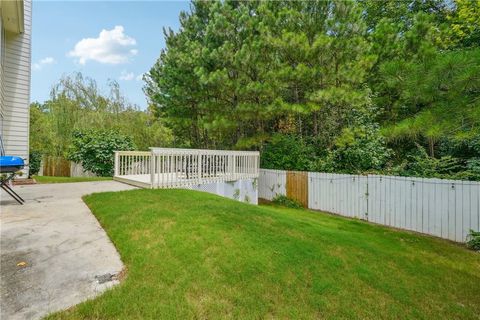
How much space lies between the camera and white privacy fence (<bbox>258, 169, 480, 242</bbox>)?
19.6 ft

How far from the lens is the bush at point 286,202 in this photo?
9.54 meters

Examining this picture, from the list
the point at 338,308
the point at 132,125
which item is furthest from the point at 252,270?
the point at 132,125

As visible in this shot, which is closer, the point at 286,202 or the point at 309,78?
the point at 286,202

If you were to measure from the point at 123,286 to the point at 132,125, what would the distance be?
14.2 m

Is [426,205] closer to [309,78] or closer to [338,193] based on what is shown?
[338,193]

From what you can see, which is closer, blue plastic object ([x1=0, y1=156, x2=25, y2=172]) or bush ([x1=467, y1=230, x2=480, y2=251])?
blue plastic object ([x1=0, y1=156, x2=25, y2=172])

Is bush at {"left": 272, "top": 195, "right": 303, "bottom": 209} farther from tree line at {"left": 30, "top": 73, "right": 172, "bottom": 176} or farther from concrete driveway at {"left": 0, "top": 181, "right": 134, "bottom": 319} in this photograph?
tree line at {"left": 30, "top": 73, "right": 172, "bottom": 176}

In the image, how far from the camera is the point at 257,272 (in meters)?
2.89

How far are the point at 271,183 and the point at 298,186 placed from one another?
47.8 inches

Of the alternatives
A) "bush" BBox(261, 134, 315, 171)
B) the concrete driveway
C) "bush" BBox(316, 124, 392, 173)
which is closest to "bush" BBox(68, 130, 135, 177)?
"bush" BBox(261, 134, 315, 171)

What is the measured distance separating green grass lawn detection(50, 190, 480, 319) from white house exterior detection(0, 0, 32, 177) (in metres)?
5.61

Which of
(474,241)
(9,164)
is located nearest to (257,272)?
(9,164)

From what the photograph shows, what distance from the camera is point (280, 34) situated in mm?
10242

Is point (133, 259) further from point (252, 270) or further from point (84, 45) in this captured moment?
point (84, 45)
